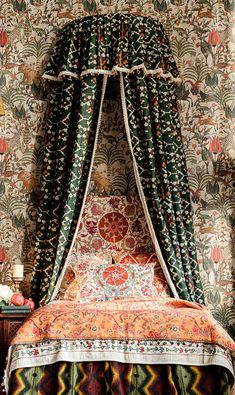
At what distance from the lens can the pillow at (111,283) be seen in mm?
4801

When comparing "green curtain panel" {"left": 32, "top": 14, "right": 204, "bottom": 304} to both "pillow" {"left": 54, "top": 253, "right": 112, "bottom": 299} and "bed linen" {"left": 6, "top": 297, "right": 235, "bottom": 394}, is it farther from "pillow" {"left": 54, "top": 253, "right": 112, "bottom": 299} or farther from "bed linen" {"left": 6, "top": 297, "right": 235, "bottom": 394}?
"bed linen" {"left": 6, "top": 297, "right": 235, "bottom": 394}

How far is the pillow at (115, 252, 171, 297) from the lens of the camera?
491 centimetres

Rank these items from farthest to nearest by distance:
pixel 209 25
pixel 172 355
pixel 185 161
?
pixel 209 25, pixel 185 161, pixel 172 355

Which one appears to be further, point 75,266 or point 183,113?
point 183,113

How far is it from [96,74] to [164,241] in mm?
1456

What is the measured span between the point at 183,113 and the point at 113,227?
3.99ft

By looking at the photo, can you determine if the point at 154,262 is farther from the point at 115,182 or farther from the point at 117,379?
the point at 117,379

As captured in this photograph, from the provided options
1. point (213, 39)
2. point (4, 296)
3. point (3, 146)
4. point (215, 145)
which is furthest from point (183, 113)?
point (4, 296)

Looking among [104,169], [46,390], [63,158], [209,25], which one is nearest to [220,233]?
[104,169]

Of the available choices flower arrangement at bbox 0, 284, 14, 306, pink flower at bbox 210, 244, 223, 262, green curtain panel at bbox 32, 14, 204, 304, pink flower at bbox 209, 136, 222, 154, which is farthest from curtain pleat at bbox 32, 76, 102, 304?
pink flower at bbox 210, 244, 223, 262

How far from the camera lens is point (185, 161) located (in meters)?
5.35

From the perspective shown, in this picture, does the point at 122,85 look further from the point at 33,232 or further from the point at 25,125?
the point at 33,232

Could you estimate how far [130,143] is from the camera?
500cm

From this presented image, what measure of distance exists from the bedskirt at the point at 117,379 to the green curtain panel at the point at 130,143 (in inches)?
46.1
